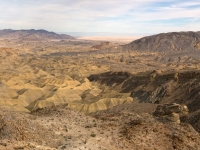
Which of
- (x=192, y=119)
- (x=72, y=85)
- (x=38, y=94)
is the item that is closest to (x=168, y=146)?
(x=192, y=119)

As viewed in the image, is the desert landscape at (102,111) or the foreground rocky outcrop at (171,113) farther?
the foreground rocky outcrop at (171,113)

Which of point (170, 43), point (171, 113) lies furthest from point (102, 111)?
point (170, 43)

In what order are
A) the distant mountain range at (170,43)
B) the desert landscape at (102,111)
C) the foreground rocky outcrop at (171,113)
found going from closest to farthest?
the desert landscape at (102,111)
the foreground rocky outcrop at (171,113)
the distant mountain range at (170,43)

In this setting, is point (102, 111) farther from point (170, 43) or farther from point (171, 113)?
point (170, 43)

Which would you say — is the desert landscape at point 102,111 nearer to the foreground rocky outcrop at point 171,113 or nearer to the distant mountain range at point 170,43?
the foreground rocky outcrop at point 171,113

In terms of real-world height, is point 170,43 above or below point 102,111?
above

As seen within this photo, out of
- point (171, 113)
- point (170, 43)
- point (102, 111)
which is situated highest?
point (170, 43)

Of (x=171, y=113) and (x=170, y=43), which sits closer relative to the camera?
(x=171, y=113)

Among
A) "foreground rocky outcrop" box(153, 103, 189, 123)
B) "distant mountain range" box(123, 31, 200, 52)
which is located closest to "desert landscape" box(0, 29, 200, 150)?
"foreground rocky outcrop" box(153, 103, 189, 123)

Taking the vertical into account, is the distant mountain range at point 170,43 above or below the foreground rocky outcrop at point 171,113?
above

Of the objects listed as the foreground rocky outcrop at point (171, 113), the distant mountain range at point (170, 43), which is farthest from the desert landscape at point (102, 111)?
the distant mountain range at point (170, 43)
